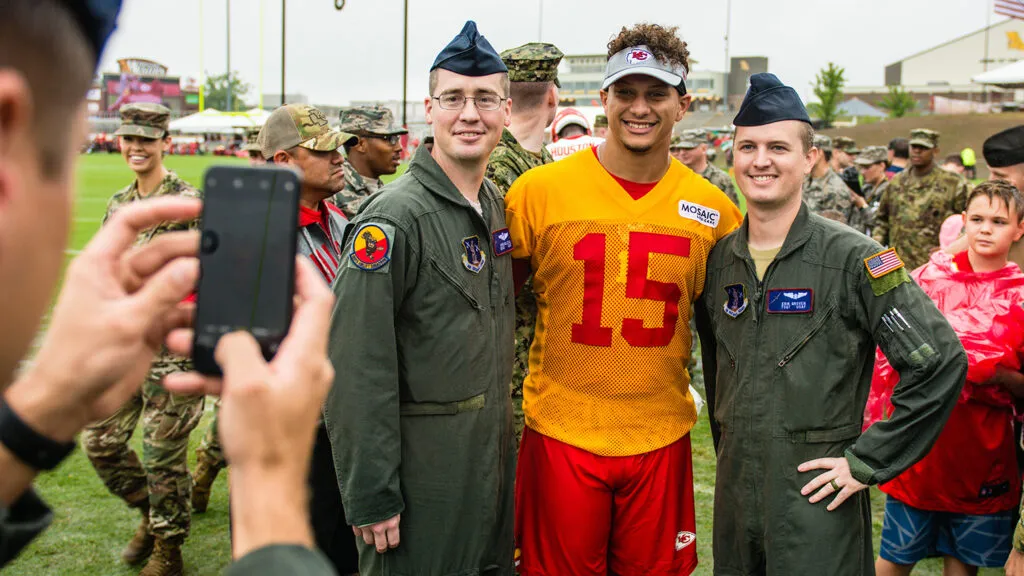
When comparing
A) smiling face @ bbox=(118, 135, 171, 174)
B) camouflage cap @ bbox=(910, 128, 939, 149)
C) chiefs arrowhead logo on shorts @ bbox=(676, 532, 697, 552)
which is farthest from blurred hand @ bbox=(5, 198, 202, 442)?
camouflage cap @ bbox=(910, 128, 939, 149)

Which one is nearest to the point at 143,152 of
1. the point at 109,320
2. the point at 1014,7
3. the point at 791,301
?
the point at 791,301

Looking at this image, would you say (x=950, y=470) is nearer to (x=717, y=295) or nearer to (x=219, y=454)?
(x=717, y=295)

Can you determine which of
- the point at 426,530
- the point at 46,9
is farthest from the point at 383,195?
the point at 46,9

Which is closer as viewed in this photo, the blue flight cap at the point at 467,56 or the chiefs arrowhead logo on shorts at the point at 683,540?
the blue flight cap at the point at 467,56

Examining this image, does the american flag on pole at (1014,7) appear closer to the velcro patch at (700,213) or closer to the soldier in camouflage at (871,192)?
the soldier in camouflage at (871,192)

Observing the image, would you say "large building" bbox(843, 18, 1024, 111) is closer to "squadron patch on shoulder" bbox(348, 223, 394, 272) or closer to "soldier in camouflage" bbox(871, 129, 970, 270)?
"soldier in camouflage" bbox(871, 129, 970, 270)

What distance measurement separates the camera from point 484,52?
10.5 ft

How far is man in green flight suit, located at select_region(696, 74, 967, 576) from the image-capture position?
2832 millimetres

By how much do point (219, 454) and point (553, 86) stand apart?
2.78m

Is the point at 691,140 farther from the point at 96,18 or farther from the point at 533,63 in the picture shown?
the point at 96,18

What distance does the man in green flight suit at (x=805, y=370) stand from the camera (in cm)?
283

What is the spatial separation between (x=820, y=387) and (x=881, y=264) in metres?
0.44

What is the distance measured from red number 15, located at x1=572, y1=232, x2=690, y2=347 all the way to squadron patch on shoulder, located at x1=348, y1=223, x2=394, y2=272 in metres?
0.81

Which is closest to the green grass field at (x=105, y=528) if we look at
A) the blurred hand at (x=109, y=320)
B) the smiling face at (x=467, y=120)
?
the smiling face at (x=467, y=120)
